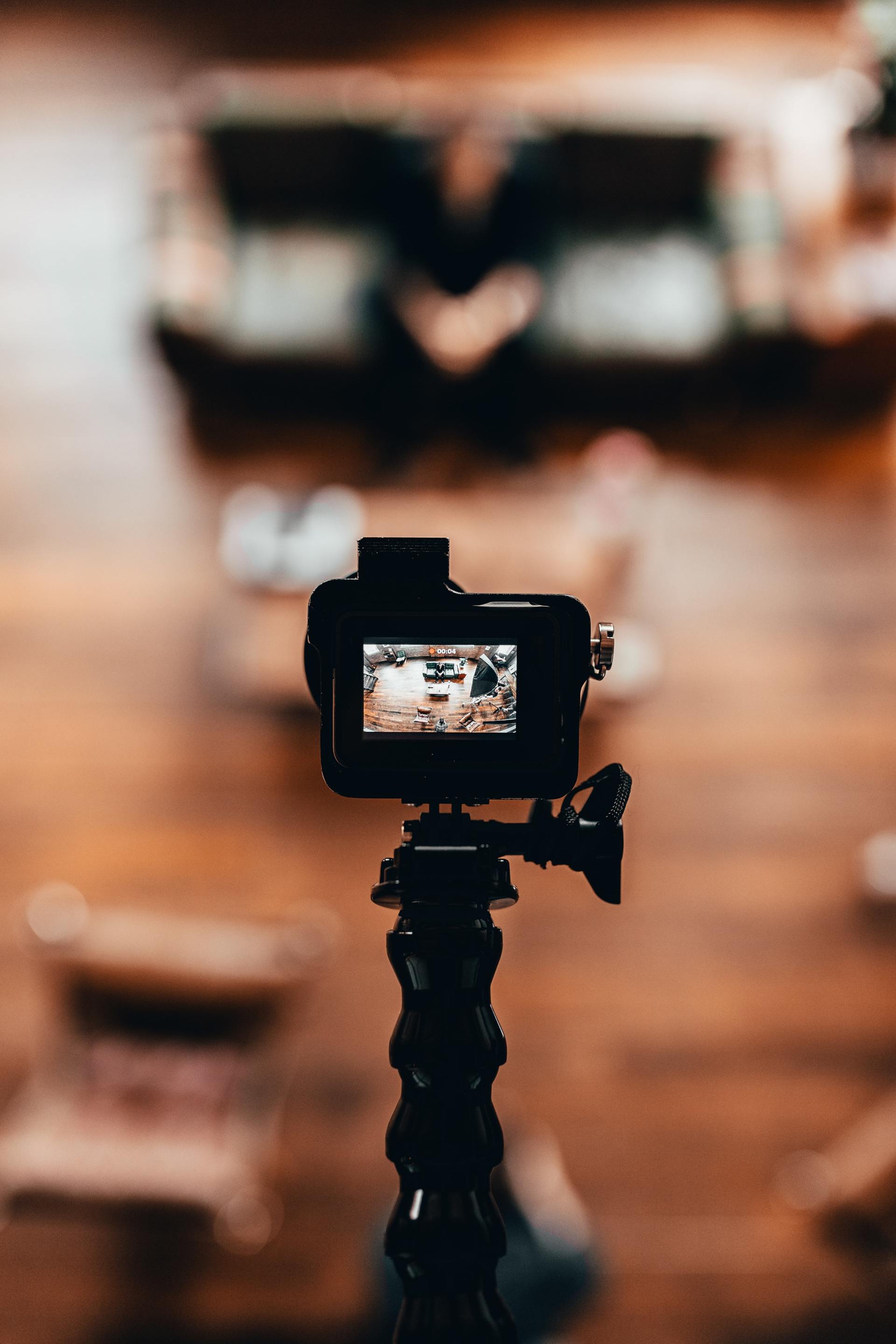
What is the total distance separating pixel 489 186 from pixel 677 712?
1872 millimetres

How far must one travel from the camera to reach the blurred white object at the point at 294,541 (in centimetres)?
291

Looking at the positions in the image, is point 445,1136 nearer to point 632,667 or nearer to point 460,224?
point 632,667

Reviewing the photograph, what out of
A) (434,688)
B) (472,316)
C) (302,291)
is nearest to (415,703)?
(434,688)

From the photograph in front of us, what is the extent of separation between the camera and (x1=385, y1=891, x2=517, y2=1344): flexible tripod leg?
687 mm

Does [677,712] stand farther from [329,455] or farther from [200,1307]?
[200,1307]

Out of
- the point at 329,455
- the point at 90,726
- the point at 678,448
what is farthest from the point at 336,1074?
the point at 678,448

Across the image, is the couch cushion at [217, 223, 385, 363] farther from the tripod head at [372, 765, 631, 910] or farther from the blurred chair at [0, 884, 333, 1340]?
the tripod head at [372, 765, 631, 910]

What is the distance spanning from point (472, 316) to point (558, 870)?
6.34 feet

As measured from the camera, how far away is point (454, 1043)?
69 centimetres

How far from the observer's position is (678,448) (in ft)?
12.0

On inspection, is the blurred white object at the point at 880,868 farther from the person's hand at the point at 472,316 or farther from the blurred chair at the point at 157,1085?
the person's hand at the point at 472,316

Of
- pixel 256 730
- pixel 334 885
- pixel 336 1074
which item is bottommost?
pixel 336 1074

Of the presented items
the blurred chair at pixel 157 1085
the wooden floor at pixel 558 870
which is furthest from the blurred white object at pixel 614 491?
the blurred chair at pixel 157 1085

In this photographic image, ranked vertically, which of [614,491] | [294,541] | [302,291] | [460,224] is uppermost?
[460,224]
